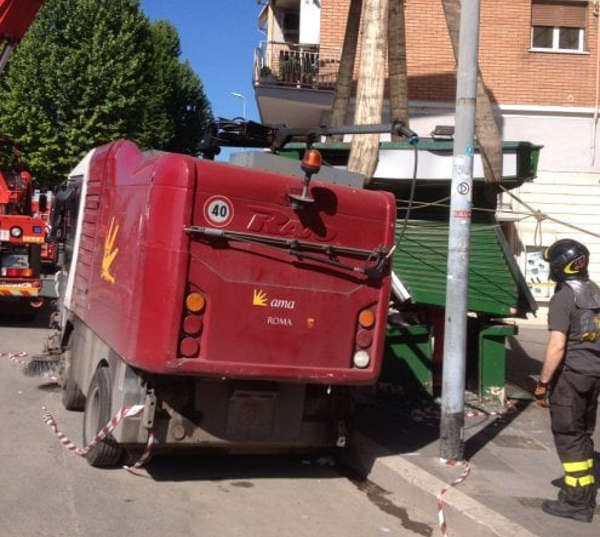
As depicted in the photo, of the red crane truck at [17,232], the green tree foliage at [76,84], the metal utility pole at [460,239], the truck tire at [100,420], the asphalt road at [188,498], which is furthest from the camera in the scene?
the green tree foliage at [76,84]

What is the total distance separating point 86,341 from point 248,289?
2279mm

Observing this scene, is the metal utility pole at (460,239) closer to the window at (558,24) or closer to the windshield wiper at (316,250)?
the windshield wiper at (316,250)

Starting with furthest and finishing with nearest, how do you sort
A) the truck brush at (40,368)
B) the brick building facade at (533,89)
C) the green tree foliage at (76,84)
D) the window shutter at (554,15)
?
the green tree foliage at (76,84) → the window shutter at (554,15) → the brick building facade at (533,89) → the truck brush at (40,368)

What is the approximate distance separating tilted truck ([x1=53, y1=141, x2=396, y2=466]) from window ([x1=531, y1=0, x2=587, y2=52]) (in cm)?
1248

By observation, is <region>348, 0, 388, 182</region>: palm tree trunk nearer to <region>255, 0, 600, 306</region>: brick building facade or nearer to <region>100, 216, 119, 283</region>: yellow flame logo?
<region>100, 216, 119, 283</region>: yellow flame logo

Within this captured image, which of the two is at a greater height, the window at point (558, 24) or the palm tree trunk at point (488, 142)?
the window at point (558, 24)

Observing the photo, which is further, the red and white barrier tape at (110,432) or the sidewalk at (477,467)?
the red and white barrier tape at (110,432)

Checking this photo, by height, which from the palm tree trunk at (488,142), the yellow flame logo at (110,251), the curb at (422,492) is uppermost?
the palm tree trunk at (488,142)

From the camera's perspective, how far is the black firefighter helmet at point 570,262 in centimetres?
531

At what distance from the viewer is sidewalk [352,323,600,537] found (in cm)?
494

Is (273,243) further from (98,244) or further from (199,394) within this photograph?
(98,244)

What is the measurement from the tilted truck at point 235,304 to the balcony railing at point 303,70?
35.0 ft

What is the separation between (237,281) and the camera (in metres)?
5.23

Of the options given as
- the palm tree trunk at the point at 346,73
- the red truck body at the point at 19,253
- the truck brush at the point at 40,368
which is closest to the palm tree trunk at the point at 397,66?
the palm tree trunk at the point at 346,73
